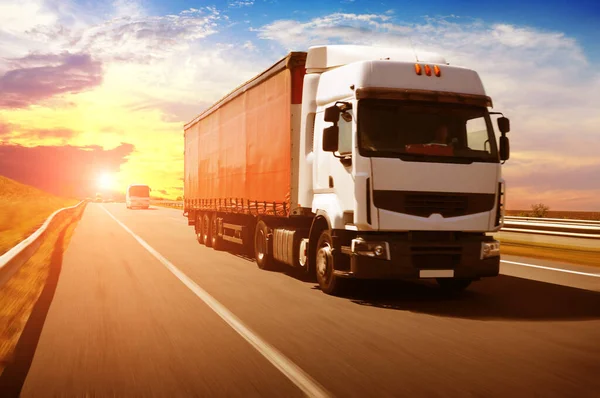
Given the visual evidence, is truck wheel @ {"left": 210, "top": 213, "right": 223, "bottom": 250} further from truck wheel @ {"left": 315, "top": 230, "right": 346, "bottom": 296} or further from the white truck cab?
the white truck cab

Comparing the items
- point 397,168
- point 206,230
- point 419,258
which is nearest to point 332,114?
point 397,168

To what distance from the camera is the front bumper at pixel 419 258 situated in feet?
30.1

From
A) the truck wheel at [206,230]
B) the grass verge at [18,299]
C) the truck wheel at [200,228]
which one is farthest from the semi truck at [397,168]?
the truck wheel at [200,228]

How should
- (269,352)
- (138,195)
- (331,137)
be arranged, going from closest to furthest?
(269,352), (331,137), (138,195)

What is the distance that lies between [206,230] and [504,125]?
12.3m

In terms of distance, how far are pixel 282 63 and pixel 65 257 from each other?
25.8 feet

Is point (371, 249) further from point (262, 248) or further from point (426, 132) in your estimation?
point (262, 248)

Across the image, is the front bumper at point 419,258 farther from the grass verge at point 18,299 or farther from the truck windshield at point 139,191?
the truck windshield at point 139,191

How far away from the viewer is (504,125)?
9773 millimetres

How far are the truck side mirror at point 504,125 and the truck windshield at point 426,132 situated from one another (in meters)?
0.15

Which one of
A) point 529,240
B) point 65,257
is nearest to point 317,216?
point 65,257

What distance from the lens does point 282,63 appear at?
1221 cm

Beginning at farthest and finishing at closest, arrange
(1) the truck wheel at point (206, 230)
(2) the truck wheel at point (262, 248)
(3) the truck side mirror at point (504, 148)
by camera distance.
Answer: (1) the truck wheel at point (206, 230) < (2) the truck wheel at point (262, 248) < (3) the truck side mirror at point (504, 148)

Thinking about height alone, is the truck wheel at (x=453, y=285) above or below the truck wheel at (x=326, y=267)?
below
